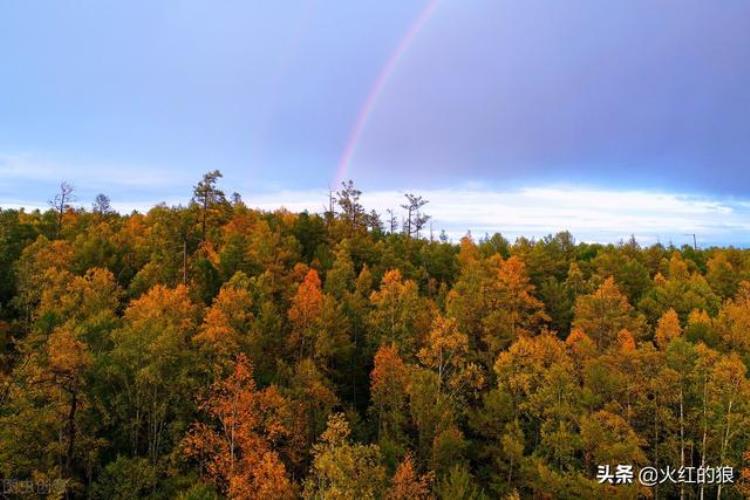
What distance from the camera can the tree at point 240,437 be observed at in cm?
3456

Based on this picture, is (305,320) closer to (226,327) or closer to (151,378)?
(226,327)

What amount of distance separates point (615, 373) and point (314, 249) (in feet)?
167

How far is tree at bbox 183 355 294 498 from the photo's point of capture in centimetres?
3456

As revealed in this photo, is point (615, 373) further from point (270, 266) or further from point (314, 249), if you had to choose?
point (314, 249)

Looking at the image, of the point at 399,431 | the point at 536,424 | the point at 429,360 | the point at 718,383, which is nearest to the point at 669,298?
the point at 718,383

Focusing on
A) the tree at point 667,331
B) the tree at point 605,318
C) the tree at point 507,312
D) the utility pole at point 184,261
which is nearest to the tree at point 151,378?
the utility pole at point 184,261

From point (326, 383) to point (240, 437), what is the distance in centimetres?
1156

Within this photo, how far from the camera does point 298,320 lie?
5334 centimetres

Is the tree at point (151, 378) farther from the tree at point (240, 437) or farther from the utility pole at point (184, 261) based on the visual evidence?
the utility pole at point (184, 261)

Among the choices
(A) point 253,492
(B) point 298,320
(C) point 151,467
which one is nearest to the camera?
(A) point 253,492

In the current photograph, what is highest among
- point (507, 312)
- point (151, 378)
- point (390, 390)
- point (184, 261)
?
point (184, 261)

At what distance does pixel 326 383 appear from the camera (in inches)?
1874

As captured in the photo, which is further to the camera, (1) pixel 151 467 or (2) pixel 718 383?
(2) pixel 718 383

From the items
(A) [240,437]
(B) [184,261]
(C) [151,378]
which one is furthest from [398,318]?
(C) [151,378]
